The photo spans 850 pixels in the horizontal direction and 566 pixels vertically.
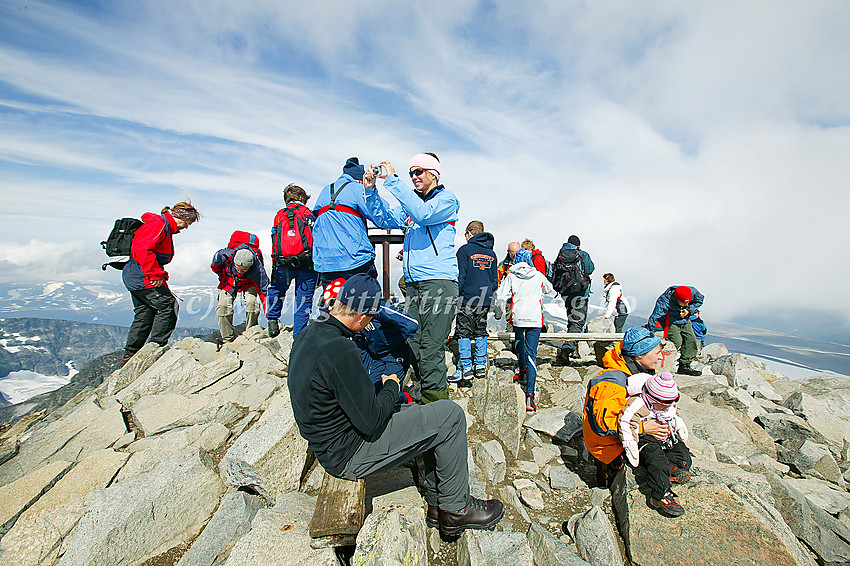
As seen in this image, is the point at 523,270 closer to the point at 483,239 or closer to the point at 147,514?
the point at 483,239

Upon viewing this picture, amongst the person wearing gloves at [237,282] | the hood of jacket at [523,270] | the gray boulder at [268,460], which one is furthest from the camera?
the person wearing gloves at [237,282]

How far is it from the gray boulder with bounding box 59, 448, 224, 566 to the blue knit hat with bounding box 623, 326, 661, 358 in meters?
4.79

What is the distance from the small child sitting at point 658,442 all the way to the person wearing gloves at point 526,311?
8.50ft

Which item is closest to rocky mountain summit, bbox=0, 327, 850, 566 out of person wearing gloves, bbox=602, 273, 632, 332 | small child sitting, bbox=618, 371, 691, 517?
small child sitting, bbox=618, 371, 691, 517

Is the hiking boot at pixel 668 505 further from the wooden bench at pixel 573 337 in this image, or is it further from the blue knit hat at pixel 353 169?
the blue knit hat at pixel 353 169

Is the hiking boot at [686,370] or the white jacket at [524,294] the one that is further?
the hiking boot at [686,370]

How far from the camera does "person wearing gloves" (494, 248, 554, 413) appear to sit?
6.35 m

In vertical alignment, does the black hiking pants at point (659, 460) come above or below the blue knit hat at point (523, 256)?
below

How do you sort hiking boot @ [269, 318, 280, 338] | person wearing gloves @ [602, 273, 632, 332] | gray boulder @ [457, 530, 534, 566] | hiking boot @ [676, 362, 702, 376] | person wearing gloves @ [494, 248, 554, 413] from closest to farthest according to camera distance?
1. gray boulder @ [457, 530, 534, 566]
2. person wearing gloves @ [494, 248, 554, 413]
3. hiking boot @ [676, 362, 702, 376]
4. hiking boot @ [269, 318, 280, 338]
5. person wearing gloves @ [602, 273, 632, 332]

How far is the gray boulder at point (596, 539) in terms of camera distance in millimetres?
3254

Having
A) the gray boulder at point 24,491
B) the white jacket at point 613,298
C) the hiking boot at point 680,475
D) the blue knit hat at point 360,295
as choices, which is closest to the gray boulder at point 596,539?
the hiking boot at point 680,475

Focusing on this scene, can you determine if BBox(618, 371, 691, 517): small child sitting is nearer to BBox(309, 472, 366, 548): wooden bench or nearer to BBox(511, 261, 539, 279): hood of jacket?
BBox(309, 472, 366, 548): wooden bench

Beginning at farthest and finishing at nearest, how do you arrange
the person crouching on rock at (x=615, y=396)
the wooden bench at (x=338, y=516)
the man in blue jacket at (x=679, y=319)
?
the man in blue jacket at (x=679, y=319) < the person crouching on rock at (x=615, y=396) < the wooden bench at (x=338, y=516)

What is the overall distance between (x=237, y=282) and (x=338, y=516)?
25.4ft
